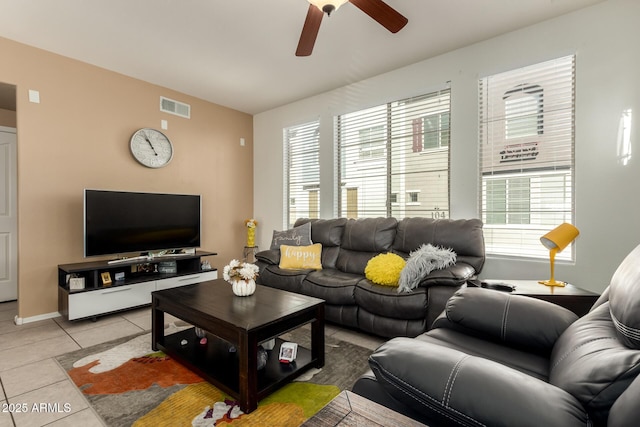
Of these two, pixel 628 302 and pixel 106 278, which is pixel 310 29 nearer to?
pixel 628 302

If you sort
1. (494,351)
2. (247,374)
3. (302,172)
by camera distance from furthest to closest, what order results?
(302,172) < (247,374) < (494,351)

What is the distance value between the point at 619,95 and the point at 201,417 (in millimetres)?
3730

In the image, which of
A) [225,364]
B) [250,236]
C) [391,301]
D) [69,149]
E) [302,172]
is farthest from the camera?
[250,236]

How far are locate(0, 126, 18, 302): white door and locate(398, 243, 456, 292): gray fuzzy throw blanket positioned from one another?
4.69 metres

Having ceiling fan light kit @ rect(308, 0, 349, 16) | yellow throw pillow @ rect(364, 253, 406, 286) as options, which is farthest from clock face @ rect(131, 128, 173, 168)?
yellow throw pillow @ rect(364, 253, 406, 286)

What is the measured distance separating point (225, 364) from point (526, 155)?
3.14 meters

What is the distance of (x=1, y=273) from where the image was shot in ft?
12.8

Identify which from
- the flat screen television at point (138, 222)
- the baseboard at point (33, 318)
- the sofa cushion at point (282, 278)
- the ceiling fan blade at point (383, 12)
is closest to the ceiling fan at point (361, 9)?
the ceiling fan blade at point (383, 12)

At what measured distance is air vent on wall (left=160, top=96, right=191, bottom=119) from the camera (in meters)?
4.19

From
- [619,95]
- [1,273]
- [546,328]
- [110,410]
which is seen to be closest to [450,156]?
[619,95]

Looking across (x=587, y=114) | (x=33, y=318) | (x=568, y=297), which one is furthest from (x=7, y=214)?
(x=587, y=114)

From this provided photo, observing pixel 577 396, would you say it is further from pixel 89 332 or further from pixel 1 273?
pixel 1 273

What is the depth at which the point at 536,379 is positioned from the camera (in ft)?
2.66

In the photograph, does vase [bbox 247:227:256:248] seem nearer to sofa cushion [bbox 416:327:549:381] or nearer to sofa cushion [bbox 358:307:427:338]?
sofa cushion [bbox 358:307:427:338]
